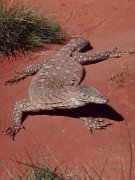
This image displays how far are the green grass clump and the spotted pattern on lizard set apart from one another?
0.96m

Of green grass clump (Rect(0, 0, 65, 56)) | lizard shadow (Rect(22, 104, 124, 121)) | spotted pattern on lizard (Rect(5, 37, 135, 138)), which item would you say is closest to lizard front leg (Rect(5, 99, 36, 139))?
spotted pattern on lizard (Rect(5, 37, 135, 138))

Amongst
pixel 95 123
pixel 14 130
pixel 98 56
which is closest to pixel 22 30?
pixel 98 56

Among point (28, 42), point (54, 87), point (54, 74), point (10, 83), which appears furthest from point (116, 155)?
point (28, 42)

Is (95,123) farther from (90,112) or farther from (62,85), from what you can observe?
(62,85)

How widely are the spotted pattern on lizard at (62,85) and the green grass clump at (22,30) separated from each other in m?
0.96

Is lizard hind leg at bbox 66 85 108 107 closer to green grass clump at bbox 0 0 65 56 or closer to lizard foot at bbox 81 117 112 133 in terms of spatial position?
lizard foot at bbox 81 117 112 133

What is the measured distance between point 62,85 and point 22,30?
2823mm

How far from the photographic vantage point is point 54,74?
9.08m

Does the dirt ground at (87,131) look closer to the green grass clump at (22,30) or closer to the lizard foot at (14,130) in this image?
the lizard foot at (14,130)

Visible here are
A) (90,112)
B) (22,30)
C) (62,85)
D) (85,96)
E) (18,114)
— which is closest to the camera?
(85,96)

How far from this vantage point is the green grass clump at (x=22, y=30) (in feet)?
35.6

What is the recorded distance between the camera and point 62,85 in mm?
8555

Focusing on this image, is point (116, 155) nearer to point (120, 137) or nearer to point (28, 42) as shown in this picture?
point (120, 137)

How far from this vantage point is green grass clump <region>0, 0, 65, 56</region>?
35.6ft
